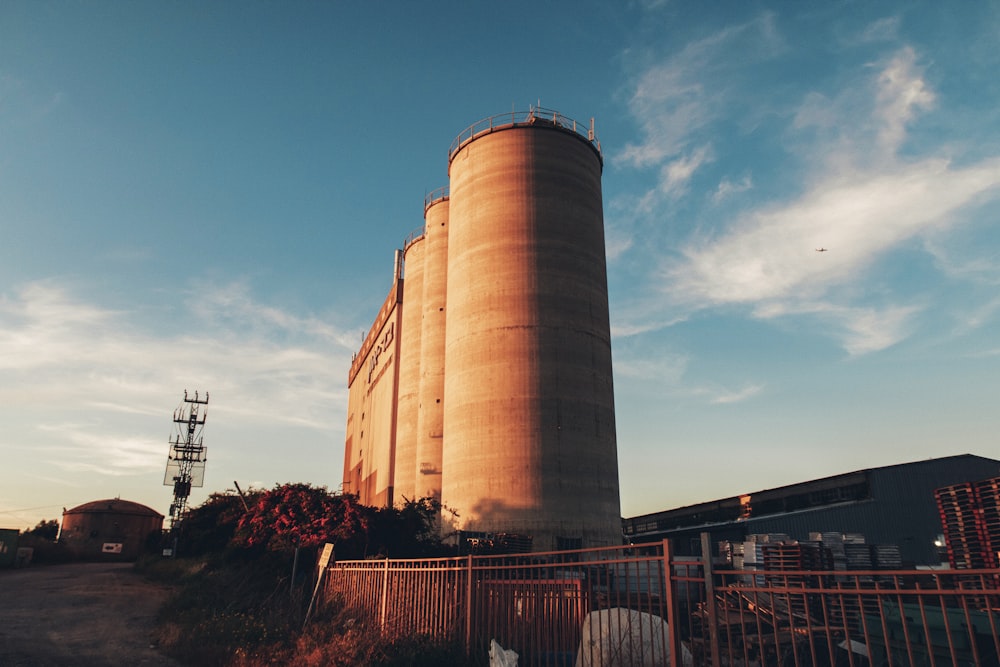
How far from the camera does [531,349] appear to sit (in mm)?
32625

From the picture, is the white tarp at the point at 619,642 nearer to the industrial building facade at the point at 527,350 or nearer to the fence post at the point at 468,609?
the fence post at the point at 468,609

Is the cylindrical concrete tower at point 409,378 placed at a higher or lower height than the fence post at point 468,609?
higher

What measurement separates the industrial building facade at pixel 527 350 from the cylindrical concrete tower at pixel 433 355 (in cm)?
15

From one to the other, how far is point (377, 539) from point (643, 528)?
36327mm

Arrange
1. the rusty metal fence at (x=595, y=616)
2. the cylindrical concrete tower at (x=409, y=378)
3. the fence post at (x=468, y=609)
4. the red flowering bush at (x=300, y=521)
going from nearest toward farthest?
the rusty metal fence at (x=595, y=616), the fence post at (x=468, y=609), the red flowering bush at (x=300, y=521), the cylindrical concrete tower at (x=409, y=378)

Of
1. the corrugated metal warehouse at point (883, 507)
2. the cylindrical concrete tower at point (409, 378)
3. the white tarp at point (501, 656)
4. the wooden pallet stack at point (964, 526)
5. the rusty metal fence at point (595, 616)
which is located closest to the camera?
the rusty metal fence at point (595, 616)

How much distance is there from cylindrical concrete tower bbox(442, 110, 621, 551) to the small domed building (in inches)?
1537

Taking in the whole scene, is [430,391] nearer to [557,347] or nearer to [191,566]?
[557,347]

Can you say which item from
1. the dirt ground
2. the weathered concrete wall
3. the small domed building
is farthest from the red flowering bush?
the small domed building

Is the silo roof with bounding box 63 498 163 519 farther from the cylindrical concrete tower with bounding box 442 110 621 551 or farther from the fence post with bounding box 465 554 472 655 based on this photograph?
the fence post with bounding box 465 554 472 655

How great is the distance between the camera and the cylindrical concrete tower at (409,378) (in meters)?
46.0

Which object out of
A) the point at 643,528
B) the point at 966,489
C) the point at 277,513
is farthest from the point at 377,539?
the point at 643,528

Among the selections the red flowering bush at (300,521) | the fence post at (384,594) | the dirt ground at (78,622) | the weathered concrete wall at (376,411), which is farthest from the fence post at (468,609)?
the weathered concrete wall at (376,411)

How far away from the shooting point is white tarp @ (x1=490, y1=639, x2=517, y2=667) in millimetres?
9400
